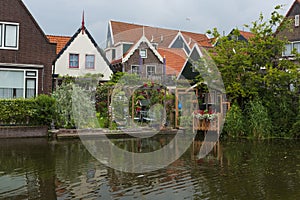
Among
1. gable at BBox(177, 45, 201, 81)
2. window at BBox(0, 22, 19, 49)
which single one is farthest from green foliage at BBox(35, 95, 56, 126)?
gable at BBox(177, 45, 201, 81)

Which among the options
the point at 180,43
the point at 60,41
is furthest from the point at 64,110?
the point at 180,43

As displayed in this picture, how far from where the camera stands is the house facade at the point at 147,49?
33719 millimetres

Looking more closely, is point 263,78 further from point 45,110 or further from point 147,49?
point 147,49

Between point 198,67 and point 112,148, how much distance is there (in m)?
7.57

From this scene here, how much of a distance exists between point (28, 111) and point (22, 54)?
15.5ft

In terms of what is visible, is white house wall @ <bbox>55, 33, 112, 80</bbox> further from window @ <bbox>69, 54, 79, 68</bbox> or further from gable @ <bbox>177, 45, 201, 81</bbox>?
gable @ <bbox>177, 45, 201, 81</bbox>

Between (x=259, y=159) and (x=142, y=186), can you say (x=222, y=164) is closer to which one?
(x=259, y=159)

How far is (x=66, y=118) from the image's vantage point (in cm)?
1739

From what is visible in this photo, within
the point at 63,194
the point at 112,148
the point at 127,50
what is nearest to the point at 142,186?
the point at 63,194

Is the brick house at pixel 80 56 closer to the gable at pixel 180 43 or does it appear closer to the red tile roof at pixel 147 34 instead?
the red tile roof at pixel 147 34

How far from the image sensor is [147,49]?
1341 inches

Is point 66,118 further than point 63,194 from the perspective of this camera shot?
Yes

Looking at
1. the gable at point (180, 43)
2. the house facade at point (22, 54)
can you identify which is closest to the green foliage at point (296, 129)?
the house facade at point (22, 54)

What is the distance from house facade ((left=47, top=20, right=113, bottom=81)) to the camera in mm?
29969
